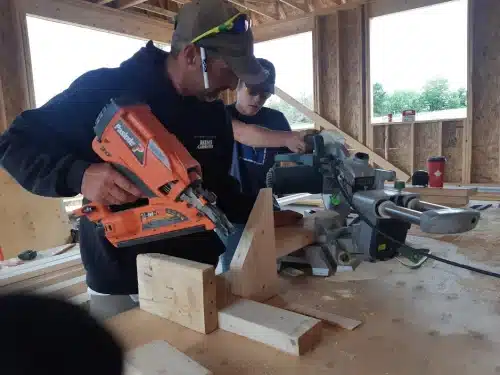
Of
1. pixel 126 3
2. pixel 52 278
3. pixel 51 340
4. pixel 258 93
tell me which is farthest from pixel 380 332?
pixel 126 3

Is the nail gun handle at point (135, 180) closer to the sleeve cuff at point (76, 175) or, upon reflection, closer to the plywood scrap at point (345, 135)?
the sleeve cuff at point (76, 175)

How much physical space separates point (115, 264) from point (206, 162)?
444mm

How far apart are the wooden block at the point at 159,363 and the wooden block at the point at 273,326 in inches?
6.4

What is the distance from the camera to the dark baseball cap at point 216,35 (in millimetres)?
1095

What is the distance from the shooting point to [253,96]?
1.89 m

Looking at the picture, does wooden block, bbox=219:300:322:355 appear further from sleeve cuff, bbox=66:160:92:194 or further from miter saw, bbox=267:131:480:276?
sleeve cuff, bbox=66:160:92:194

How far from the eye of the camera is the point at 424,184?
241 centimetres

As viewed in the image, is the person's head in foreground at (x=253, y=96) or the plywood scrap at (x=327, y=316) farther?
the person's head in foreground at (x=253, y=96)

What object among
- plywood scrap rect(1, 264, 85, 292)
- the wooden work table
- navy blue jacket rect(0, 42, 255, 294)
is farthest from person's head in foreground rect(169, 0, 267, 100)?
plywood scrap rect(1, 264, 85, 292)

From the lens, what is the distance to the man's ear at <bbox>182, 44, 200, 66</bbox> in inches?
44.8

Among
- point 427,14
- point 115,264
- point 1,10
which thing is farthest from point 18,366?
point 427,14

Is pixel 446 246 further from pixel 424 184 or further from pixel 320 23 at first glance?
pixel 320 23

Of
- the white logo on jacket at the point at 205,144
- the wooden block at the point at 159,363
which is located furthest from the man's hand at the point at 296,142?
the wooden block at the point at 159,363

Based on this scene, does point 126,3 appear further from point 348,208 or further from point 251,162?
point 348,208
